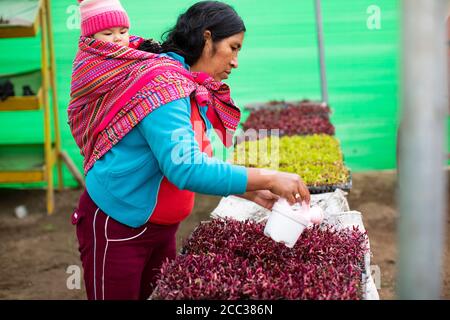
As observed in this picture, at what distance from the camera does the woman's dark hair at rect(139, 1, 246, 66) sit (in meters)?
2.59

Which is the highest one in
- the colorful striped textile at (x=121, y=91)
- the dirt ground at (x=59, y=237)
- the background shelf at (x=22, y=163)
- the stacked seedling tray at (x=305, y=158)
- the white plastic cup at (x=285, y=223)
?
the colorful striped textile at (x=121, y=91)

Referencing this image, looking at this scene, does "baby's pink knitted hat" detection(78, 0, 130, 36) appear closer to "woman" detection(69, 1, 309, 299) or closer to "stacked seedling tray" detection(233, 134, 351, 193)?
"woman" detection(69, 1, 309, 299)

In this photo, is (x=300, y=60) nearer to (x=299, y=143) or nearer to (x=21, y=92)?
(x=299, y=143)

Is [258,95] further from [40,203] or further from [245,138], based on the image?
[40,203]

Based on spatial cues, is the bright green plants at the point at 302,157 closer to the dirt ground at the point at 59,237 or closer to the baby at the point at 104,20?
the dirt ground at the point at 59,237

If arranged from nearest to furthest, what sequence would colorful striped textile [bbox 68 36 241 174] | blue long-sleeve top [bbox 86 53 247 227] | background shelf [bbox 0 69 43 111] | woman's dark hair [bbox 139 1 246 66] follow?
blue long-sleeve top [bbox 86 53 247 227], colorful striped textile [bbox 68 36 241 174], woman's dark hair [bbox 139 1 246 66], background shelf [bbox 0 69 43 111]

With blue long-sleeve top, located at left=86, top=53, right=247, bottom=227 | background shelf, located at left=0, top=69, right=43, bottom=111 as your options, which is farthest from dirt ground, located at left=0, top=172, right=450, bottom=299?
blue long-sleeve top, located at left=86, top=53, right=247, bottom=227

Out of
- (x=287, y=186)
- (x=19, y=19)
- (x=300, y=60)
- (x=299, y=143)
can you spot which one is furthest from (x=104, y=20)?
(x=300, y=60)

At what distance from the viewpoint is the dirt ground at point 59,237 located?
16.9 feet

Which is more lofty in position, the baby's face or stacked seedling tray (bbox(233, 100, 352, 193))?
the baby's face

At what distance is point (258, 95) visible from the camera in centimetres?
738

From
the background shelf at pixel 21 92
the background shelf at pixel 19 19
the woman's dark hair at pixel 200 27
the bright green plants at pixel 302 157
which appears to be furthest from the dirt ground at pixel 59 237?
the woman's dark hair at pixel 200 27

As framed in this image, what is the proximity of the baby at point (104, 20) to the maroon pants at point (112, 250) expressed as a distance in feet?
2.29

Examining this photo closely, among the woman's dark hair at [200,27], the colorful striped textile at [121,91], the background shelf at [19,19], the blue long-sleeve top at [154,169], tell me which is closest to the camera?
the blue long-sleeve top at [154,169]
